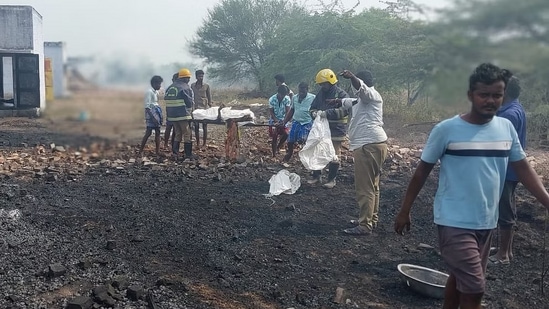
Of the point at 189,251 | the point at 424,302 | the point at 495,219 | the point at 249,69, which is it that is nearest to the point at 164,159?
the point at 189,251

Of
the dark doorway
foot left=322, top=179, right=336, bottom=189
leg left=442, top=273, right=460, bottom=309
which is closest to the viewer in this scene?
leg left=442, top=273, right=460, bottom=309

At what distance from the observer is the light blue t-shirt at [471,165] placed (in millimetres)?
3348

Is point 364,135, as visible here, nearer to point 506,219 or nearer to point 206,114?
point 506,219

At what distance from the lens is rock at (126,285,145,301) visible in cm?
403

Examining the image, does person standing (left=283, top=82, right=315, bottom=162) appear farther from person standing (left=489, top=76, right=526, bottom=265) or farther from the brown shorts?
the brown shorts

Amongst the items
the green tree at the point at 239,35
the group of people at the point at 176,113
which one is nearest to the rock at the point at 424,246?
the group of people at the point at 176,113

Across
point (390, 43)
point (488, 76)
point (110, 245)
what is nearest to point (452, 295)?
point (488, 76)

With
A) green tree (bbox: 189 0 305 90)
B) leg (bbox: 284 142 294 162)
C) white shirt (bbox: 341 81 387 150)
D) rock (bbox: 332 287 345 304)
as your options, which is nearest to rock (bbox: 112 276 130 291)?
rock (bbox: 332 287 345 304)

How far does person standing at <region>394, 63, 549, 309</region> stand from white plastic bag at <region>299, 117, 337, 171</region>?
13.4 ft

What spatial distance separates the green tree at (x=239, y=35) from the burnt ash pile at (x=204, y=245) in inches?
758

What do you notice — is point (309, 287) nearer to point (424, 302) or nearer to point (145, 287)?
point (424, 302)

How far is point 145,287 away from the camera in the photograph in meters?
4.30

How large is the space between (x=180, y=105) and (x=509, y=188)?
6018 mm

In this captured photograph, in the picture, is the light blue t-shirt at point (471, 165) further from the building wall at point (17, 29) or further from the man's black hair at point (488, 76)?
the building wall at point (17, 29)
